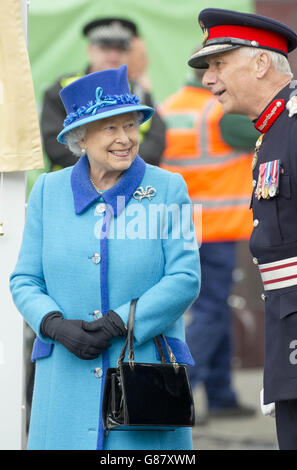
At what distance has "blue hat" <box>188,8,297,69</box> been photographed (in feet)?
12.3

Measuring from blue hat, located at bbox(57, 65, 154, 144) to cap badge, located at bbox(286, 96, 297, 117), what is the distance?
1.78 feet

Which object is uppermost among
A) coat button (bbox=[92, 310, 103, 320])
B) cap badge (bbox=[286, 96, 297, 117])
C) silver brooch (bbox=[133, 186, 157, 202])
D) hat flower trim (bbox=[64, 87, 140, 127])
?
hat flower trim (bbox=[64, 87, 140, 127])

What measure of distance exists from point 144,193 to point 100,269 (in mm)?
341

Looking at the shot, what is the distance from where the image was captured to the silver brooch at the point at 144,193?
3.81 metres

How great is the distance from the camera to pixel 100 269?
3746 mm

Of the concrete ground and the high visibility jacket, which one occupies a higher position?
the high visibility jacket

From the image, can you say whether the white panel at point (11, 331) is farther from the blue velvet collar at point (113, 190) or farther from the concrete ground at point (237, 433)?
the concrete ground at point (237, 433)

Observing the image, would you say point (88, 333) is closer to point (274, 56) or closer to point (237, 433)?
point (274, 56)

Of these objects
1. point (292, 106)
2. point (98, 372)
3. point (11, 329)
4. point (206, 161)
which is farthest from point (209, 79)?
point (206, 161)

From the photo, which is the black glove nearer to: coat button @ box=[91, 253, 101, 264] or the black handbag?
the black handbag

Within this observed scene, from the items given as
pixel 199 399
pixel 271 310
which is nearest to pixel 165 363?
pixel 271 310

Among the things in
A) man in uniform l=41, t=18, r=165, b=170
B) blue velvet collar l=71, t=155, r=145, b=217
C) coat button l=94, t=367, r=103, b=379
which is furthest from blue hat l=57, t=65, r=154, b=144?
man in uniform l=41, t=18, r=165, b=170

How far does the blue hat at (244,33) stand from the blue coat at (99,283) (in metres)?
0.54

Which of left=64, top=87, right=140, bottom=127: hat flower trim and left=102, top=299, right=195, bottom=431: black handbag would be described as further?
left=64, top=87, right=140, bottom=127: hat flower trim
